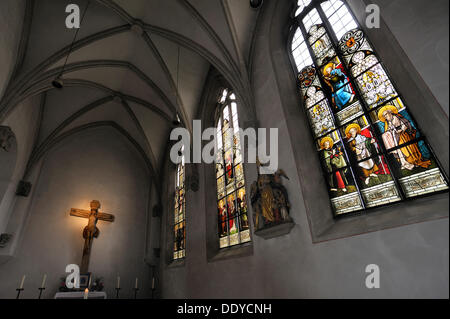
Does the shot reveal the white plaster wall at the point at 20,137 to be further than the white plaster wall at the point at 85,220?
No

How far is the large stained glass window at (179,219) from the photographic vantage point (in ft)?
28.3

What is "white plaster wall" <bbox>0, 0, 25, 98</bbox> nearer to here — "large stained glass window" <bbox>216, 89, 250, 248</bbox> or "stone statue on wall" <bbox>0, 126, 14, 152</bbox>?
"stone statue on wall" <bbox>0, 126, 14, 152</bbox>

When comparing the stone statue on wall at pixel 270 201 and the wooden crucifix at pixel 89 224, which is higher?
the wooden crucifix at pixel 89 224

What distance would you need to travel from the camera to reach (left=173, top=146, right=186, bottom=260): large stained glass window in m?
8.61

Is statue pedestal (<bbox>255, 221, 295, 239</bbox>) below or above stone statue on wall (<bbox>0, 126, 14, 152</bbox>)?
below

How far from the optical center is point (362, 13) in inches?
156

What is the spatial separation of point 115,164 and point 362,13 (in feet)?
33.4

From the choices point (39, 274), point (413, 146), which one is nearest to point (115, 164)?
point (39, 274)

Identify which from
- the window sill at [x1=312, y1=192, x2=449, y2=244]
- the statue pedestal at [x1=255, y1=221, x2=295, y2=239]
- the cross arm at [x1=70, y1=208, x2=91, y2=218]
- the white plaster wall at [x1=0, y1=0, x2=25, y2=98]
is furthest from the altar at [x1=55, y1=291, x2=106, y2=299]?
the window sill at [x1=312, y1=192, x2=449, y2=244]

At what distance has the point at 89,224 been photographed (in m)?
8.87

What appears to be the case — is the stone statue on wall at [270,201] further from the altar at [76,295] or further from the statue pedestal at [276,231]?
the altar at [76,295]

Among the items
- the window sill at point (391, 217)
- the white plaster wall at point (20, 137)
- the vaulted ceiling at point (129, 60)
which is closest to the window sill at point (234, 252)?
the window sill at point (391, 217)

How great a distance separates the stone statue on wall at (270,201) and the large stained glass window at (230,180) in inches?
47.8

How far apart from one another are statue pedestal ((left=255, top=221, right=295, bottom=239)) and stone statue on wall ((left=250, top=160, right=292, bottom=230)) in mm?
55
